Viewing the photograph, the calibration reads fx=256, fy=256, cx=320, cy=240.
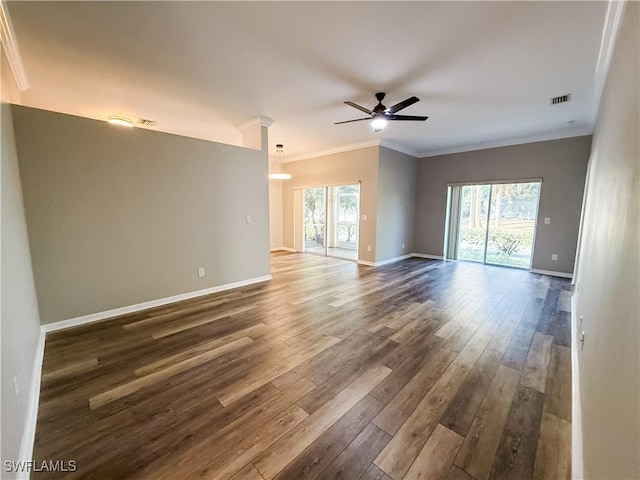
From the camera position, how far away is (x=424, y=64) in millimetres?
2744

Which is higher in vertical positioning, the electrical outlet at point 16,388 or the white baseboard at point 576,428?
the electrical outlet at point 16,388

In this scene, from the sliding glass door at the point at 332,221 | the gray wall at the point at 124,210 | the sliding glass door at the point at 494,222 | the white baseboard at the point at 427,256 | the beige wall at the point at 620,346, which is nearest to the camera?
the beige wall at the point at 620,346

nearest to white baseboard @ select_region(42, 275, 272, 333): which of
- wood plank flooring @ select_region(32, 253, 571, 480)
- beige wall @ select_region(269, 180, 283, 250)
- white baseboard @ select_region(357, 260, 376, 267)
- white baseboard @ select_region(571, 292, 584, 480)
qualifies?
wood plank flooring @ select_region(32, 253, 571, 480)

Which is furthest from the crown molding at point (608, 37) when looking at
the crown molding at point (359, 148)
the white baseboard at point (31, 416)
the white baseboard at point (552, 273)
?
the white baseboard at point (31, 416)

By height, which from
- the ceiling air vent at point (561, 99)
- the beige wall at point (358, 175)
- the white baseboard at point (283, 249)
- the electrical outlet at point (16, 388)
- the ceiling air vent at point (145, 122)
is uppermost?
the ceiling air vent at point (561, 99)

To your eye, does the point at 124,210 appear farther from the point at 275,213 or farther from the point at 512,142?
the point at 512,142

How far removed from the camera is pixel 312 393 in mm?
1923

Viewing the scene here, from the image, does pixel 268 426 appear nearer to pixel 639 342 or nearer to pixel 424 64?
pixel 639 342

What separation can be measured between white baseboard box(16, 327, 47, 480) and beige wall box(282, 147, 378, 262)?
217 inches

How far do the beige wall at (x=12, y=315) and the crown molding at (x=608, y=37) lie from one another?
165 inches

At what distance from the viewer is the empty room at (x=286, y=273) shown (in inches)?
55.1

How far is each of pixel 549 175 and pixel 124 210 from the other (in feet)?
24.8

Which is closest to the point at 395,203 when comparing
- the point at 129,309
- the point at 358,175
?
the point at 358,175

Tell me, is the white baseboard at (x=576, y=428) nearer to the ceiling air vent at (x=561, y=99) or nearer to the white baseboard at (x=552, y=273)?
the ceiling air vent at (x=561, y=99)
